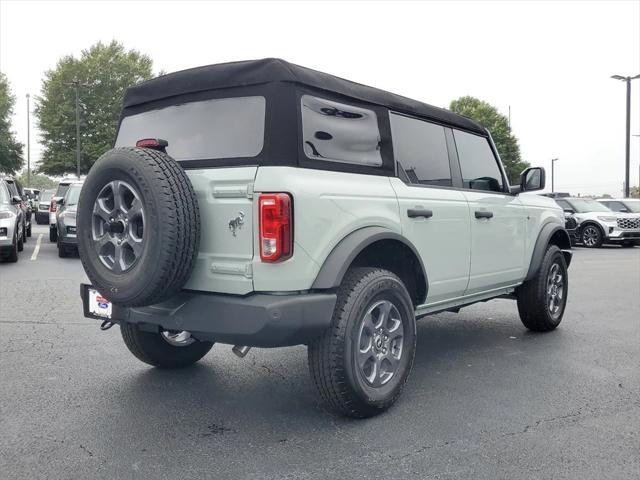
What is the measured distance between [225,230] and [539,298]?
352cm

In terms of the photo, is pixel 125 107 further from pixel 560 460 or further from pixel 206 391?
pixel 560 460

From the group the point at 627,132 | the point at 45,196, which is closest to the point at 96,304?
the point at 45,196

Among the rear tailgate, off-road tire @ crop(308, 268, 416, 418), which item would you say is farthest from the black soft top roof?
off-road tire @ crop(308, 268, 416, 418)

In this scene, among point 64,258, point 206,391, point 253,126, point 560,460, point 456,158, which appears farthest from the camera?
point 64,258

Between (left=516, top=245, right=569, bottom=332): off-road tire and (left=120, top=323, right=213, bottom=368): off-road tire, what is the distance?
115 inches

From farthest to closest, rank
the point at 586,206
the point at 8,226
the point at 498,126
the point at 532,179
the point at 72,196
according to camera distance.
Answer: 1. the point at 498,126
2. the point at 586,206
3. the point at 72,196
4. the point at 8,226
5. the point at 532,179

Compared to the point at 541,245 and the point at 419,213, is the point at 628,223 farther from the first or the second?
the point at 419,213

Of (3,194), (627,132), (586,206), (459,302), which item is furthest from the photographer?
(627,132)

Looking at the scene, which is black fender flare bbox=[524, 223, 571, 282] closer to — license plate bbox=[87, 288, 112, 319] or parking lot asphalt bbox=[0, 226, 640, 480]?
parking lot asphalt bbox=[0, 226, 640, 480]

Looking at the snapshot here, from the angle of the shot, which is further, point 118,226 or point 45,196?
point 45,196

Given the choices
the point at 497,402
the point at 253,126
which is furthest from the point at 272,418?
the point at 253,126

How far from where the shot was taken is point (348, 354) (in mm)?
3391

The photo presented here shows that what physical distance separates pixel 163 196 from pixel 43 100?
45.7 m

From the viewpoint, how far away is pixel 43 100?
4388 cm
